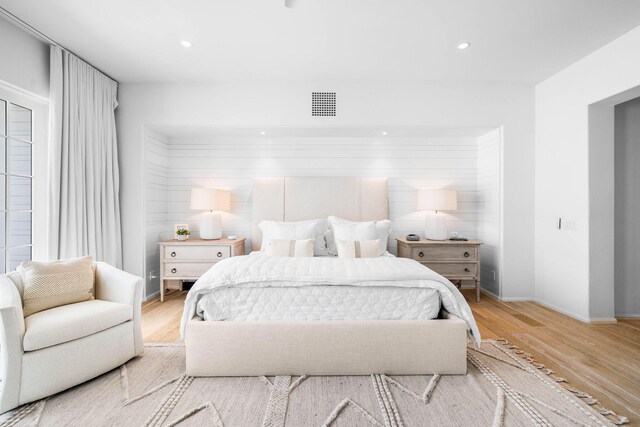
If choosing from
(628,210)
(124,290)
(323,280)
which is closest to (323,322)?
(323,280)

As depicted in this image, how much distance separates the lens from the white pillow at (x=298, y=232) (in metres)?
3.59

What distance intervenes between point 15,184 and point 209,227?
5.89ft

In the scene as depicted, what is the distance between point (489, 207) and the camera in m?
4.07

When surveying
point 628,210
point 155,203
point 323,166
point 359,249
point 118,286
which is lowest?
point 118,286

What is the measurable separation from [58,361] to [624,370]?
12.1 feet

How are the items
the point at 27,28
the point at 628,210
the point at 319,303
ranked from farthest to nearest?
1. the point at 628,210
2. the point at 27,28
3. the point at 319,303

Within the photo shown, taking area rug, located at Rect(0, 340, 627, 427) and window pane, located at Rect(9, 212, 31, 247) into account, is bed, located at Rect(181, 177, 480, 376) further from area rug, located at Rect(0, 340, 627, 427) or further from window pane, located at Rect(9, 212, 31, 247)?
window pane, located at Rect(9, 212, 31, 247)

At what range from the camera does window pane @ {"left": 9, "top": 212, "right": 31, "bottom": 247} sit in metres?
2.68

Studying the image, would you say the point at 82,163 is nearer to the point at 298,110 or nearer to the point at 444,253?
the point at 298,110

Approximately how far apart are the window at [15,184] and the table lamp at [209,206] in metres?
1.52

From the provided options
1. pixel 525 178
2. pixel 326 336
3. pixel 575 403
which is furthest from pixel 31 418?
pixel 525 178

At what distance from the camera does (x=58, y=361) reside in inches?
73.0

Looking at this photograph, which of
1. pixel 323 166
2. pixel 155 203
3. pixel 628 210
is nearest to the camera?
pixel 628 210

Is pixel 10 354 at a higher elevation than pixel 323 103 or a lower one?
lower
